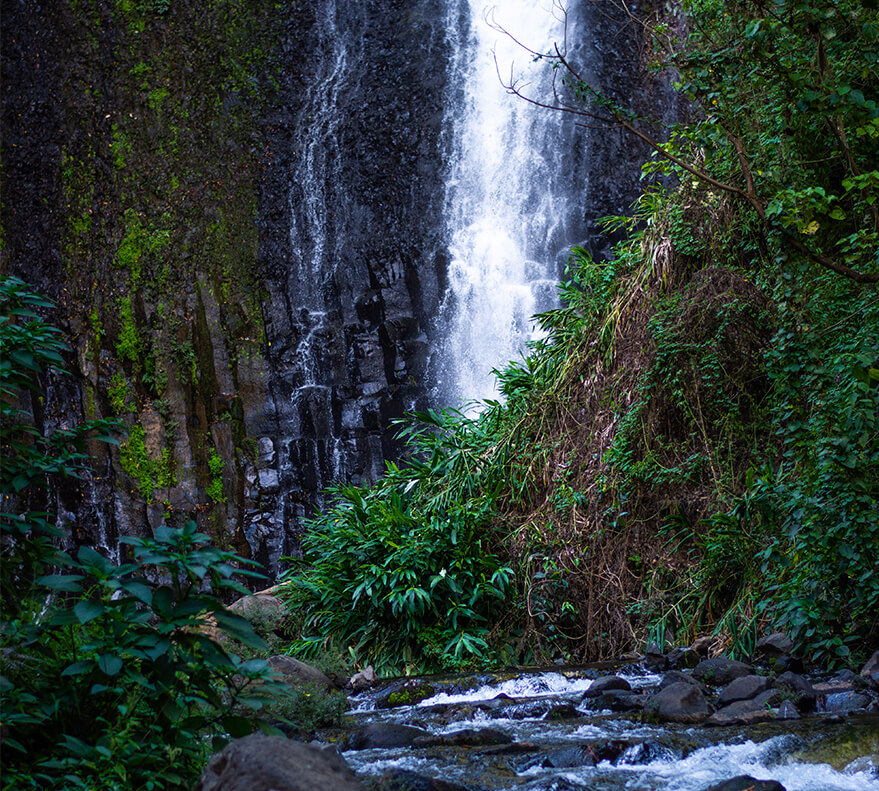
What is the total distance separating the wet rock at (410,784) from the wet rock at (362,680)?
256 centimetres

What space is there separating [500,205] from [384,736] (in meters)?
9.63

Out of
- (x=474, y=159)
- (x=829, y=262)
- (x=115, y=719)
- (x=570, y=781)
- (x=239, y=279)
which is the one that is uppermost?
(x=474, y=159)

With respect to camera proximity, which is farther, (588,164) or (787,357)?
(588,164)

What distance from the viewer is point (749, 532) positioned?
206 inches

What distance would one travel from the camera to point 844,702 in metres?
3.58

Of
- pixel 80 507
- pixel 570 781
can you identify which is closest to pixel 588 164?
pixel 80 507

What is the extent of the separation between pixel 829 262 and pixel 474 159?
867cm

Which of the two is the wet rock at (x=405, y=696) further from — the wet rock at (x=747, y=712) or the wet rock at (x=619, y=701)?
the wet rock at (x=747, y=712)

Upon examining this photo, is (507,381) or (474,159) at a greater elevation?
(474,159)

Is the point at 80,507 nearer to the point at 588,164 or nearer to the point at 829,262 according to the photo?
the point at 588,164

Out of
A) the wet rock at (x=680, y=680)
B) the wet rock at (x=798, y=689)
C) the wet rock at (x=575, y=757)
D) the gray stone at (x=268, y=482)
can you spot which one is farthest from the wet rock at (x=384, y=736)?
the gray stone at (x=268, y=482)

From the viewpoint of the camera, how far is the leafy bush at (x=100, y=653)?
2.00m

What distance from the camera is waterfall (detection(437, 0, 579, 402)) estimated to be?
11688mm

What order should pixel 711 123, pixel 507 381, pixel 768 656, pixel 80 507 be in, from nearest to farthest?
1. pixel 768 656
2. pixel 711 123
3. pixel 507 381
4. pixel 80 507
